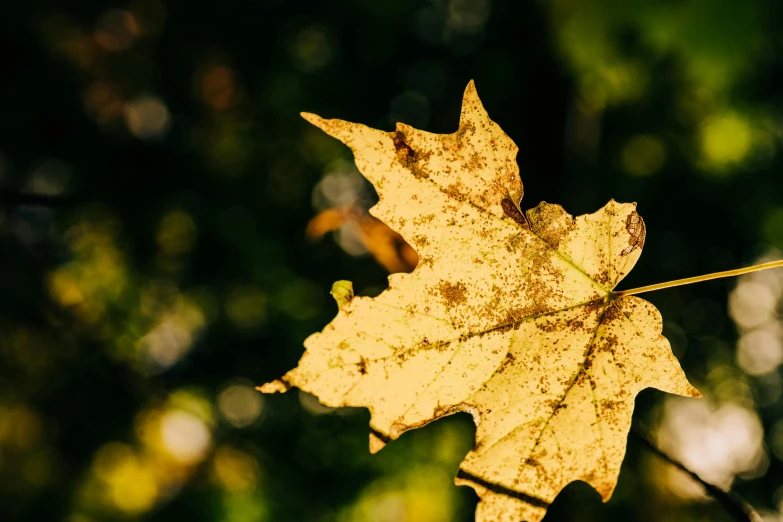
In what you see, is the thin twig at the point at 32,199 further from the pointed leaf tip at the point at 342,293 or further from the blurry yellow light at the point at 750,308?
the blurry yellow light at the point at 750,308

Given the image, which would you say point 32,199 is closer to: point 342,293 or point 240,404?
point 342,293

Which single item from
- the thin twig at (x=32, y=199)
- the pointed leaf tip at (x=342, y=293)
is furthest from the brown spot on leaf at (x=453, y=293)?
the thin twig at (x=32, y=199)

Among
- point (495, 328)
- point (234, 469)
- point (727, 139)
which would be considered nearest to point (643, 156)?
point (727, 139)

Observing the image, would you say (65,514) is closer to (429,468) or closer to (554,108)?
(429,468)

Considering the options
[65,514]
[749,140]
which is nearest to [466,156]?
[749,140]

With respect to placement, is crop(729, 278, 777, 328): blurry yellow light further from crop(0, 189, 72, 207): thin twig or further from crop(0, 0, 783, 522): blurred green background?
crop(0, 189, 72, 207): thin twig

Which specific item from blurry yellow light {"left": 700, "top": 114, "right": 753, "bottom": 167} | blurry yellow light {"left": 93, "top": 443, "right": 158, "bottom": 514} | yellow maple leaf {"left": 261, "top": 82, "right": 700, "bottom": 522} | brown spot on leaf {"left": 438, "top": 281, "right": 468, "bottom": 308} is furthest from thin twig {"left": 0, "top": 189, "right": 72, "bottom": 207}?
blurry yellow light {"left": 700, "top": 114, "right": 753, "bottom": 167}
